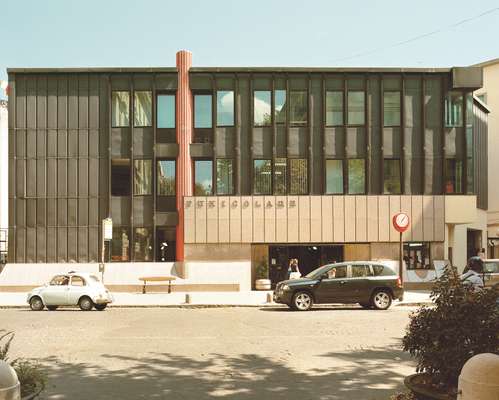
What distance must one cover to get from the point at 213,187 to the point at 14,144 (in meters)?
10.2

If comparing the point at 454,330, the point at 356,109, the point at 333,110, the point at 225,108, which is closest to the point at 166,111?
the point at 225,108

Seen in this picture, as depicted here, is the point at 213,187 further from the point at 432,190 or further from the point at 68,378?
the point at 68,378

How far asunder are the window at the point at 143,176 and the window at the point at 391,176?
11.8 m

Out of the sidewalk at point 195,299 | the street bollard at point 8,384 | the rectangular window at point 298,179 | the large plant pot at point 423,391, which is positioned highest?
the rectangular window at point 298,179

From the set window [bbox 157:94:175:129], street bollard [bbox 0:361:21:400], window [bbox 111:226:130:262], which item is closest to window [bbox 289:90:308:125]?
window [bbox 157:94:175:129]

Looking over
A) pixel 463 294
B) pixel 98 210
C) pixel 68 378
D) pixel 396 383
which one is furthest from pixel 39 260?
pixel 463 294

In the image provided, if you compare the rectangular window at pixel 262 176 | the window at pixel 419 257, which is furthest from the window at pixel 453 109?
the rectangular window at pixel 262 176

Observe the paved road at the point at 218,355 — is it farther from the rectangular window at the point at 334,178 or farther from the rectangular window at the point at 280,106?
the rectangular window at the point at 280,106

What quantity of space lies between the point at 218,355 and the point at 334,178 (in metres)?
22.1

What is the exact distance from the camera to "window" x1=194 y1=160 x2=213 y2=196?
109 feet

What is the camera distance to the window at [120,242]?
33.2 metres

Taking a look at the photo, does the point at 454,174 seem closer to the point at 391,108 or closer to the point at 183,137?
the point at 391,108

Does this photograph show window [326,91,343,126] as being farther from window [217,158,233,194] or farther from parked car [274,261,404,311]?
parked car [274,261,404,311]

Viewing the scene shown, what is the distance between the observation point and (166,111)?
110ft
